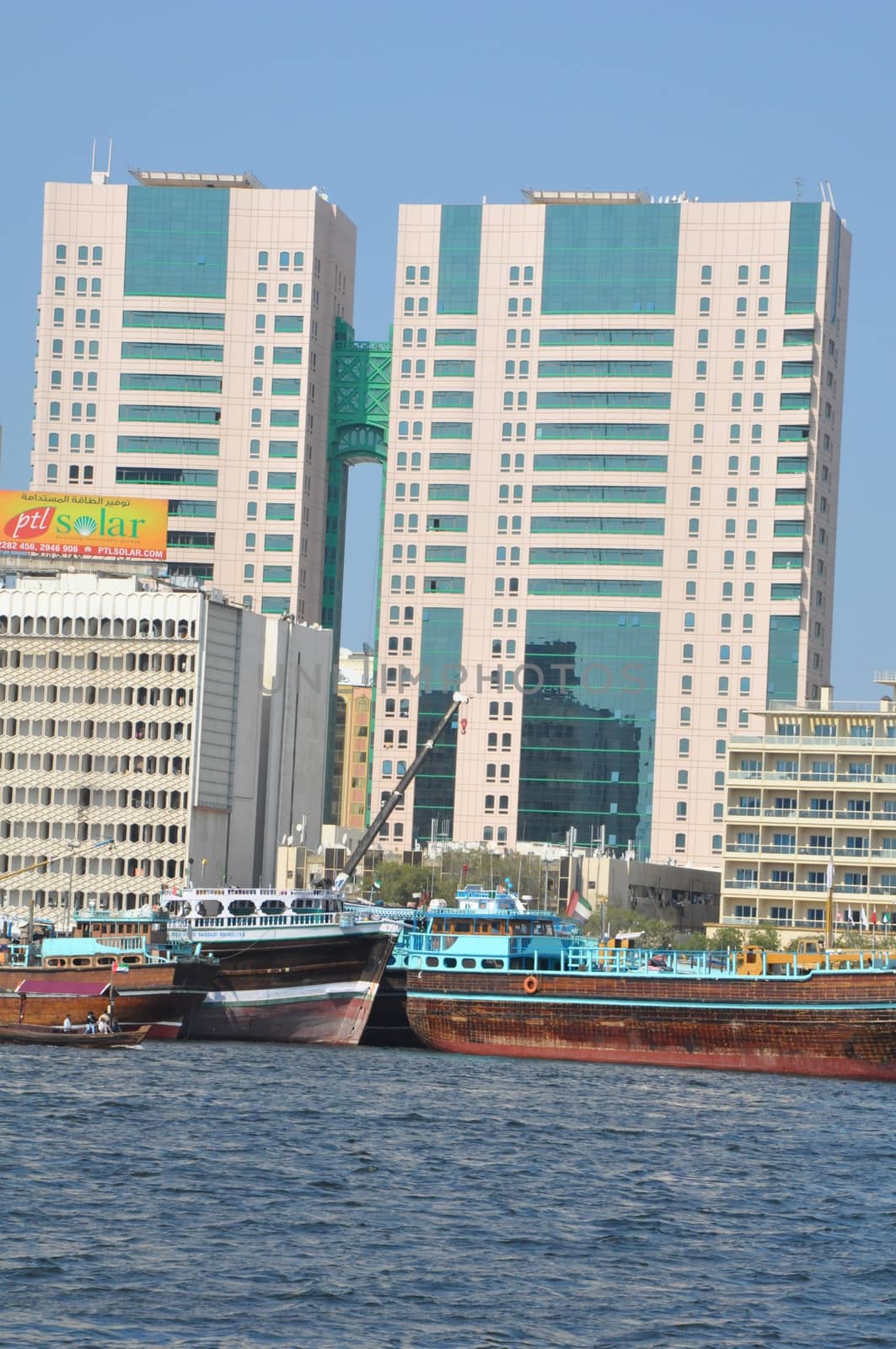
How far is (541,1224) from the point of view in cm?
6412

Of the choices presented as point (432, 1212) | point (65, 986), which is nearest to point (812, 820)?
point (65, 986)

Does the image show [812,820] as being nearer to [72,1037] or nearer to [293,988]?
[293,988]

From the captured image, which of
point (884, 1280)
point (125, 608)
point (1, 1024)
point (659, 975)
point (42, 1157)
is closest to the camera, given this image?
point (884, 1280)

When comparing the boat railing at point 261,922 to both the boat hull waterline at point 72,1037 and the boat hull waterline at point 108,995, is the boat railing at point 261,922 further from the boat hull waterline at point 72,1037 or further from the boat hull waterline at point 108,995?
the boat hull waterline at point 72,1037

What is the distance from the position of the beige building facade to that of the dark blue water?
78.7 m

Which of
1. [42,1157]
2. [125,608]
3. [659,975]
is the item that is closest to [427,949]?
[659,975]

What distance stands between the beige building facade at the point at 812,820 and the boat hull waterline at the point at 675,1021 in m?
63.7

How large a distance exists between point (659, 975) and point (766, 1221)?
159 ft

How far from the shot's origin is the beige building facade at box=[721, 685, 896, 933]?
181000 mm

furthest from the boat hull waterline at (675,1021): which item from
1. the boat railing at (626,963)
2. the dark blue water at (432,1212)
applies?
the dark blue water at (432,1212)

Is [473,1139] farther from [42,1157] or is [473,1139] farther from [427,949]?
[427,949]

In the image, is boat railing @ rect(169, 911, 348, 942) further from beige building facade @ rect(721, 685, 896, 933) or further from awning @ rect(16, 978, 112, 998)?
beige building facade @ rect(721, 685, 896, 933)

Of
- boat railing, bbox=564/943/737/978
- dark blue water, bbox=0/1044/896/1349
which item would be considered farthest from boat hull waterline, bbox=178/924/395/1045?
dark blue water, bbox=0/1044/896/1349

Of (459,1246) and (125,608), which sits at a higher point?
(125,608)
